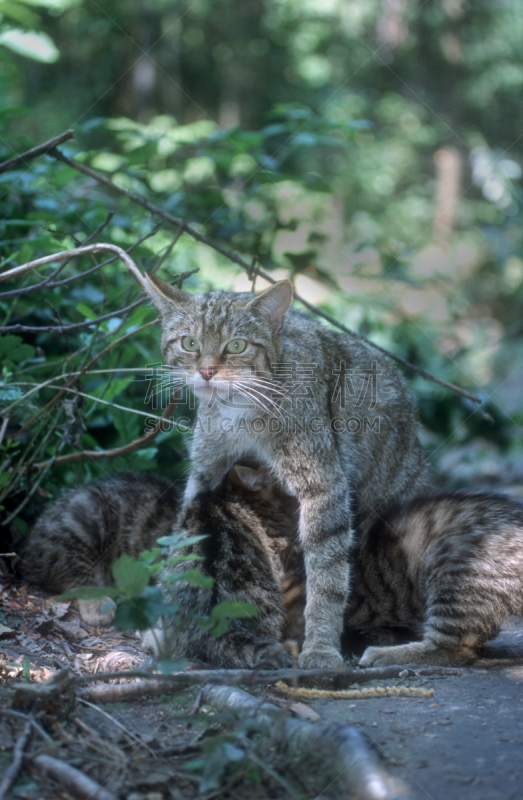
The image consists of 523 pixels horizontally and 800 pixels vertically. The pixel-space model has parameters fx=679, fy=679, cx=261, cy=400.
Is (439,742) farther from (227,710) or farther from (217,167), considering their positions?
(217,167)

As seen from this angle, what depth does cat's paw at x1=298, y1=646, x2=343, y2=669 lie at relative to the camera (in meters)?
2.93

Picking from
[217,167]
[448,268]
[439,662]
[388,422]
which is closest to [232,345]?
[388,422]

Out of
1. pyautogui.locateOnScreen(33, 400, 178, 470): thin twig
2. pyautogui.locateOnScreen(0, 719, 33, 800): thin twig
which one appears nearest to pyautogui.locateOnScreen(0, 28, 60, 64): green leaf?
pyautogui.locateOnScreen(33, 400, 178, 470): thin twig

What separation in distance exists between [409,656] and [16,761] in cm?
181

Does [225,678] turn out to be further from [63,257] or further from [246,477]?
[63,257]

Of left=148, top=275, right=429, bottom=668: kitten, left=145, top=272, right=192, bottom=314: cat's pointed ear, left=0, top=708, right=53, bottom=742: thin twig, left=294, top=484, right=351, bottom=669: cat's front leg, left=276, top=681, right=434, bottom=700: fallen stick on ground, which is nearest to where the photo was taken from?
left=0, top=708, right=53, bottom=742: thin twig

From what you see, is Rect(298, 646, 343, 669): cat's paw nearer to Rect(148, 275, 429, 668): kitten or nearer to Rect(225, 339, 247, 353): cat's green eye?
Rect(148, 275, 429, 668): kitten

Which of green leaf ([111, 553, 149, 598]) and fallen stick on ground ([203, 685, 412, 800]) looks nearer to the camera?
fallen stick on ground ([203, 685, 412, 800])

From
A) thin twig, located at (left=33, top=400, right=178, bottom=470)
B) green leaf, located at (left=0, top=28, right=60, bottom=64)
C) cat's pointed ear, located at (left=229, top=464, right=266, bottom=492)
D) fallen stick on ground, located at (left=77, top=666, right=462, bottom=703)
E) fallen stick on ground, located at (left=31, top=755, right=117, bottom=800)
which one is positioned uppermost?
green leaf, located at (left=0, top=28, right=60, bottom=64)

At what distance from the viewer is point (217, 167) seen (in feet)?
18.3

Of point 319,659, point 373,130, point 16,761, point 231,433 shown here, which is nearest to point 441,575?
point 319,659

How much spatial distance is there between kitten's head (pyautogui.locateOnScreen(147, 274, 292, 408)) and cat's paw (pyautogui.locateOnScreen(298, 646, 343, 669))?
120cm

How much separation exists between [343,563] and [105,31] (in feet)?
58.0

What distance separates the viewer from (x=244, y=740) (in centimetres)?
189
